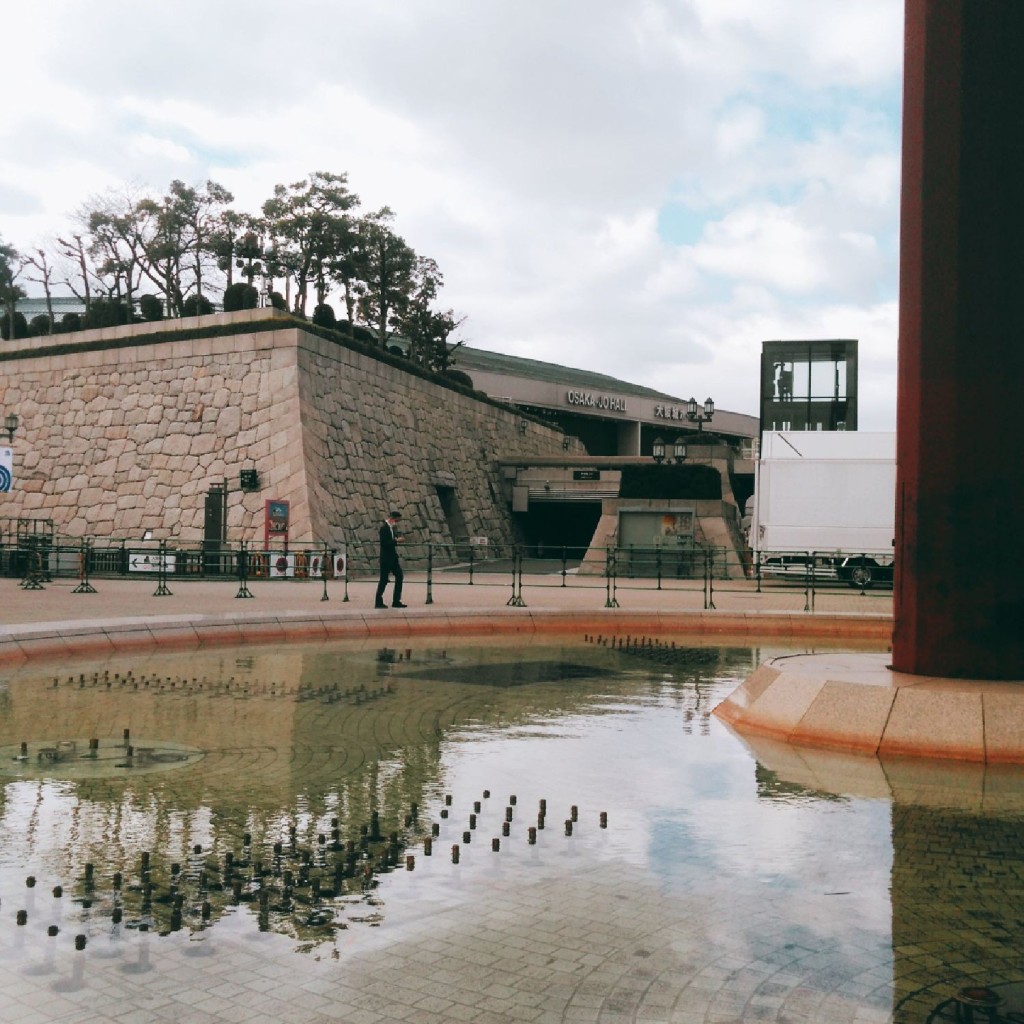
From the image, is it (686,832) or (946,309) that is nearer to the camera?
(686,832)

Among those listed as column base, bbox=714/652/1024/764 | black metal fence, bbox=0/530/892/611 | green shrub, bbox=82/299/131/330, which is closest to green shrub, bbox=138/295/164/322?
green shrub, bbox=82/299/131/330

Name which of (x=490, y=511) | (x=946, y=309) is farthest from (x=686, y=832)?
(x=490, y=511)

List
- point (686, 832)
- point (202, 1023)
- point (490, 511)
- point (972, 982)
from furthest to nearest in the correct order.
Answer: point (490, 511) < point (686, 832) < point (972, 982) < point (202, 1023)

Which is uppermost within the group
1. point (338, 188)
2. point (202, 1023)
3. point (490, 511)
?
point (338, 188)

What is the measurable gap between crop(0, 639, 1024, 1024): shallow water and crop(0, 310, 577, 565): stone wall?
76.6 feet

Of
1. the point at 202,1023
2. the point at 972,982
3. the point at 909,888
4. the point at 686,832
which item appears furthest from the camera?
the point at 686,832

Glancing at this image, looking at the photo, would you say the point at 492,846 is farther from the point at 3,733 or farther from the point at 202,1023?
the point at 3,733

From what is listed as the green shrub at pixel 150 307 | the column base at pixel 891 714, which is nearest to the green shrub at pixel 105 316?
the green shrub at pixel 150 307

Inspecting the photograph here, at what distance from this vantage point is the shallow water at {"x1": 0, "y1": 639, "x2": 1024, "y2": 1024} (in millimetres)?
3529

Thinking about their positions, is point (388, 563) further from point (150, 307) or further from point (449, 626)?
point (150, 307)

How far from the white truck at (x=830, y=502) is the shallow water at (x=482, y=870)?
2038 cm

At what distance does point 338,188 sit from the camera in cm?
4969

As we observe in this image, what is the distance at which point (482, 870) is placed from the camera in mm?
4863

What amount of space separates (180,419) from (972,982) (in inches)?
1314
